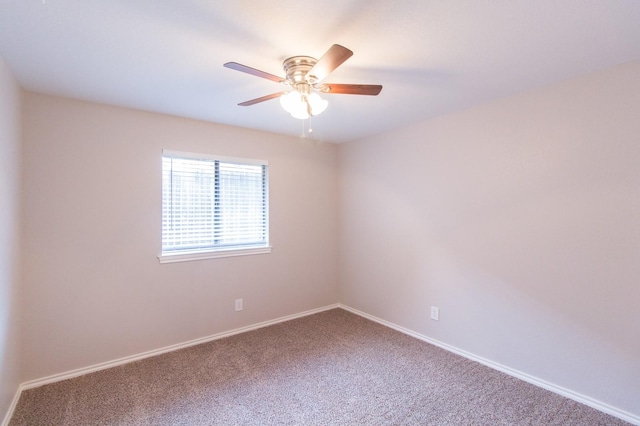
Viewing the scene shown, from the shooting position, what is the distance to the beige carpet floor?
198 cm

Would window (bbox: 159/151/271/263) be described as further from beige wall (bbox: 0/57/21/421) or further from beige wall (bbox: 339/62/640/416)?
beige wall (bbox: 339/62/640/416)

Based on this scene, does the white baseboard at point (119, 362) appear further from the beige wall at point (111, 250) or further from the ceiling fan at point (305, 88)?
the ceiling fan at point (305, 88)

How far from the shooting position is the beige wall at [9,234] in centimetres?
183

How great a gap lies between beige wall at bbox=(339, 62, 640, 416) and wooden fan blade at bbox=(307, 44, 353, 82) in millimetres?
1736

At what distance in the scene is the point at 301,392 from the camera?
2266 mm

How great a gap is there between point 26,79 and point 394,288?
3.59 meters


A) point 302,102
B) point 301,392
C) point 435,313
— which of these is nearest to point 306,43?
point 302,102

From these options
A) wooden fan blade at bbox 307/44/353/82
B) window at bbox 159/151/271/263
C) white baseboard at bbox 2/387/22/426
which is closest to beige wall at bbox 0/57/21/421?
white baseboard at bbox 2/387/22/426

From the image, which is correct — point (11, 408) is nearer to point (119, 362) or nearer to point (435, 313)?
point (119, 362)

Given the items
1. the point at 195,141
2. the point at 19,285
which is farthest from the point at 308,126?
the point at 19,285

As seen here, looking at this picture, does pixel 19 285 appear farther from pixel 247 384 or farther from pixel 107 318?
pixel 247 384

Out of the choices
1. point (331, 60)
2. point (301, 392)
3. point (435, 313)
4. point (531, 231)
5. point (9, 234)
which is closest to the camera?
point (331, 60)

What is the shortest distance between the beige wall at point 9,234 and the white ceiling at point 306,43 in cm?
23

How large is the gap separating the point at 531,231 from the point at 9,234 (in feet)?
11.9
